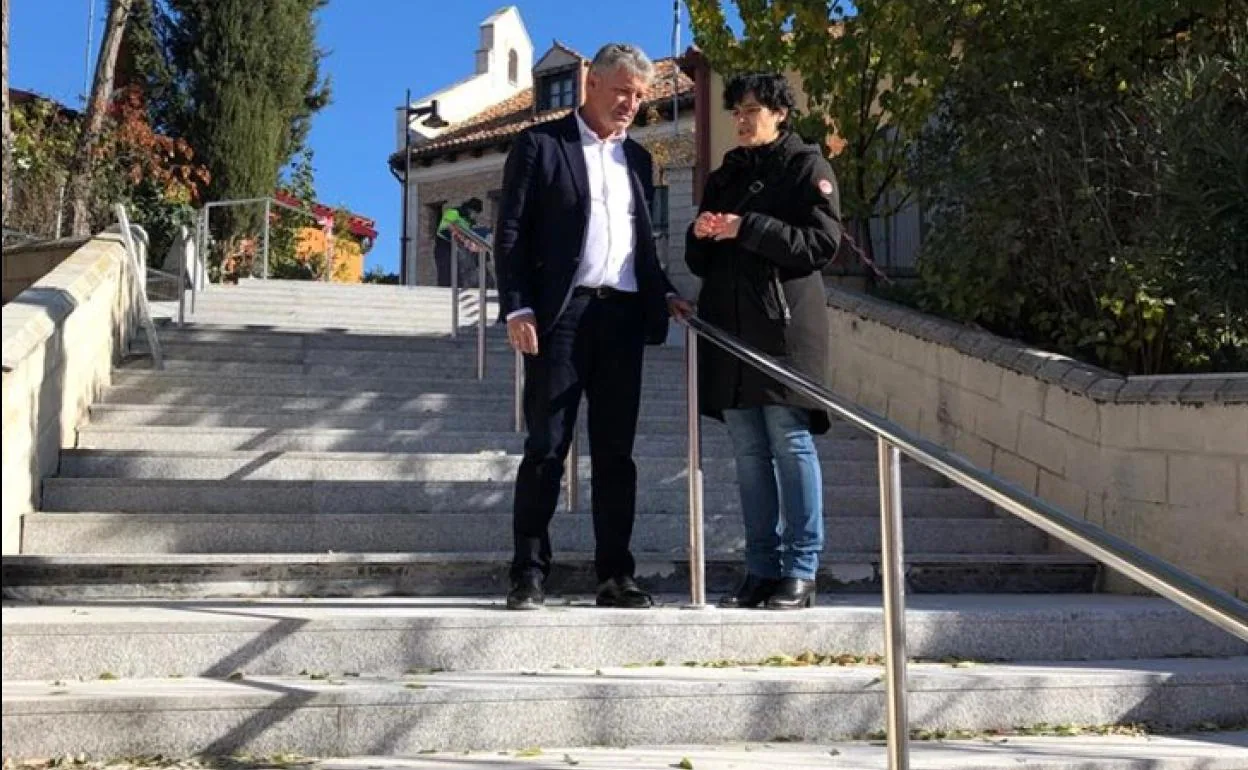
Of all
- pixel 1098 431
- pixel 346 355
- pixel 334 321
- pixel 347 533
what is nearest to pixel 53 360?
pixel 347 533

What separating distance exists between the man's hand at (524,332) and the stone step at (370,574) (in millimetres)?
803

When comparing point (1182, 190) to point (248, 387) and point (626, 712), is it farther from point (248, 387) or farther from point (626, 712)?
point (248, 387)

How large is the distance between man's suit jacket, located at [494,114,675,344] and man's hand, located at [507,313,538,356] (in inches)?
1.7

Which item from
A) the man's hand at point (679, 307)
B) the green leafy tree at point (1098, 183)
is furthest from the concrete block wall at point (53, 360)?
the green leafy tree at point (1098, 183)

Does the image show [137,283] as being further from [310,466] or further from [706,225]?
[706,225]

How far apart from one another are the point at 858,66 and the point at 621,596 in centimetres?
439

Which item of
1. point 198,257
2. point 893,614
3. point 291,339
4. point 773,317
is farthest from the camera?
point 198,257

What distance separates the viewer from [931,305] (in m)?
6.29

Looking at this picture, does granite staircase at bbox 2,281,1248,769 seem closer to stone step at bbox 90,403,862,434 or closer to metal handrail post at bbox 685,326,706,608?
stone step at bbox 90,403,862,434

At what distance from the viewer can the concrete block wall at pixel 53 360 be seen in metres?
3.91

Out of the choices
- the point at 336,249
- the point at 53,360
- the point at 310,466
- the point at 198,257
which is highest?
the point at 336,249

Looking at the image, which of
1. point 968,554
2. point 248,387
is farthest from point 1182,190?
point 248,387

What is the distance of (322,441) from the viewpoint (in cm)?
529

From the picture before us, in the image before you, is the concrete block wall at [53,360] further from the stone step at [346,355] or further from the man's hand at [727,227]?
the man's hand at [727,227]
